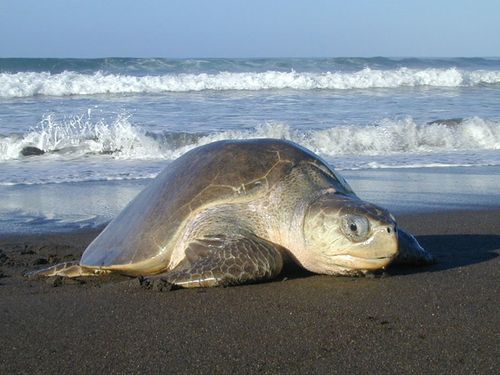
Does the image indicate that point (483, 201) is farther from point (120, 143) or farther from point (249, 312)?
point (120, 143)

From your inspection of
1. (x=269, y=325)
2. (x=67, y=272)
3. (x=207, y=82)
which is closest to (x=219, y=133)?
(x=67, y=272)

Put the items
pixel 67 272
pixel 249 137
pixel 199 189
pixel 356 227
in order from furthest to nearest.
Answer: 1. pixel 249 137
2. pixel 67 272
3. pixel 199 189
4. pixel 356 227

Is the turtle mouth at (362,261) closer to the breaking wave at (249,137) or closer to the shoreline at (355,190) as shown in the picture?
the shoreline at (355,190)

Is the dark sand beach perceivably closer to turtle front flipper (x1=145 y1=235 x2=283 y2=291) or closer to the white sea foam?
turtle front flipper (x1=145 y1=235 x2=283 y2=291)

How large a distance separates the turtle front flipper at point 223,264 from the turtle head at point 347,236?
0.73 ft

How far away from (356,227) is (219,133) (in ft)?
30.6

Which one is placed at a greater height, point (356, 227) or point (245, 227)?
point (356, 227)

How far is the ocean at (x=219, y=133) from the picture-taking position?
25.0ft

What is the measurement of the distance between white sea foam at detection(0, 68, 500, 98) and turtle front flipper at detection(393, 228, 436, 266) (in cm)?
2033

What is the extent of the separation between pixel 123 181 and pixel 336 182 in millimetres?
4893

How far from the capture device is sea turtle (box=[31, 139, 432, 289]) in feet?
12.2

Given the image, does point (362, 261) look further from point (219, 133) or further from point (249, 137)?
point (219, 133)

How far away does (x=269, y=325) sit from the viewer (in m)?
3.11

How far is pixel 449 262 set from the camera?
4.33 meters
